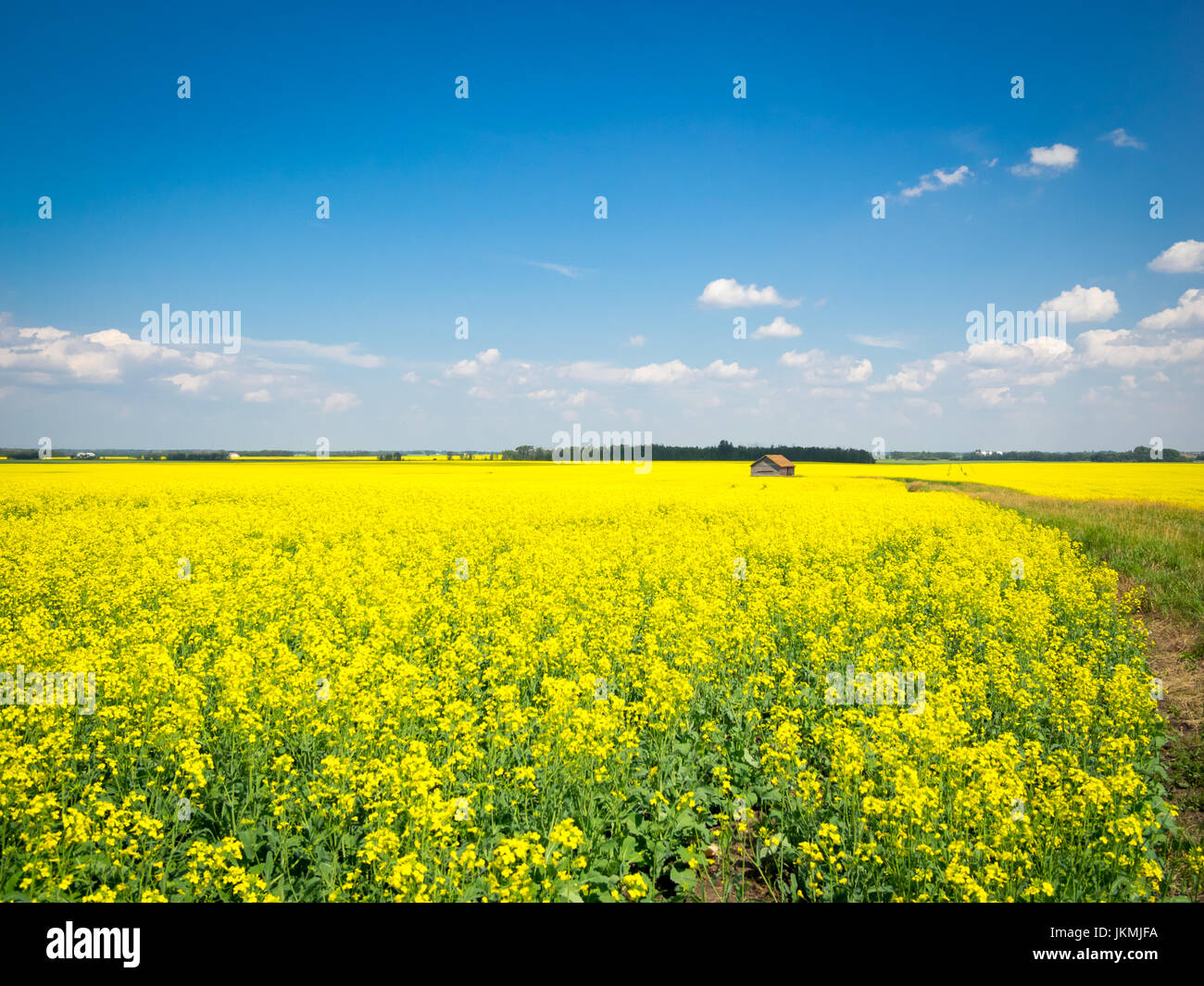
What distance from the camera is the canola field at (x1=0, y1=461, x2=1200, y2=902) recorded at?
4.12m

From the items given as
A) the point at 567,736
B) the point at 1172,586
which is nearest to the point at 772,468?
the point at 1172,586

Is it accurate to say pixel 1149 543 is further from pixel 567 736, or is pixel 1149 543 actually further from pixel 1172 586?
pixel 567 736

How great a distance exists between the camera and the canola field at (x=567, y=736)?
4.12 meters

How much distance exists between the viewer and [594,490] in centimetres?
3156

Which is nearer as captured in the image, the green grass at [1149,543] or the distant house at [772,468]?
the green grass at [1149,543]

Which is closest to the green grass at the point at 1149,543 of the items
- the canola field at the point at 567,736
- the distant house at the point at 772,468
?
the canola field at the point at 567,736

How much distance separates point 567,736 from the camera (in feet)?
16.2

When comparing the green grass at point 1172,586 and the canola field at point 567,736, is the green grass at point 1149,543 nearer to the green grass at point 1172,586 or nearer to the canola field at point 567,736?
the green grass at point 1172,586

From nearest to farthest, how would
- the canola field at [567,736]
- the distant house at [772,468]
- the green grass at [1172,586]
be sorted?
the canola field at [567,736]
the green grass at [1172,586]
the distant house at [772,468]

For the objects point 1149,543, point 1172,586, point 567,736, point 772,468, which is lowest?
point 1172,586

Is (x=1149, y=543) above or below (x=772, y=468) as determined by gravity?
below

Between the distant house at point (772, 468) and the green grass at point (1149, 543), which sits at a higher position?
the distant house at point (772, 468)

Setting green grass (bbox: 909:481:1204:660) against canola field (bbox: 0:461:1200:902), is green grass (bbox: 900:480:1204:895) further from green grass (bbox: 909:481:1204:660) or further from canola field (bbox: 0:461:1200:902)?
canola field (bbox: 0:461:1200:902)
